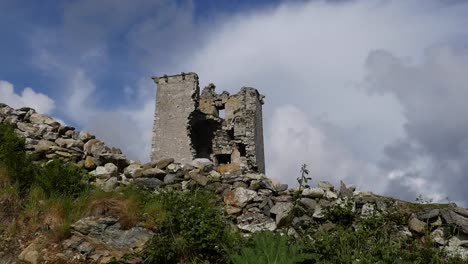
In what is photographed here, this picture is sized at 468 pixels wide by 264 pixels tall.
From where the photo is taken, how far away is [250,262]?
170 inches

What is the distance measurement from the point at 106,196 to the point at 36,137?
2.80 metres

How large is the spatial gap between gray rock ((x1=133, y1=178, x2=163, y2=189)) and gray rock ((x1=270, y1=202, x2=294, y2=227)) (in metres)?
1.95

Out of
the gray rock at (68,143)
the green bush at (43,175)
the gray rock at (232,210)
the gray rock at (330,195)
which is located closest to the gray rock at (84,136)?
the gray rock at (68,143)

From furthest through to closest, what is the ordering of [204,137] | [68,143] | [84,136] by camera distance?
[204,137], [84,136], [68,143]

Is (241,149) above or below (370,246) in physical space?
above

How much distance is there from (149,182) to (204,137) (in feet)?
50.9

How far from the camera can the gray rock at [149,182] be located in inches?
283

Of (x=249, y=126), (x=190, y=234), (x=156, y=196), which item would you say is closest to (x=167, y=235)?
(x=190, y=234)

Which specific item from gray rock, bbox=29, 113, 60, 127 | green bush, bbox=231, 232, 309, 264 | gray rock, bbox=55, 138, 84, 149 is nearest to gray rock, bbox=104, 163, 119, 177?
gray rock, bbox=55, 138, 84, 149

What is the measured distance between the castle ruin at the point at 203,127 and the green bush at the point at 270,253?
15.1m

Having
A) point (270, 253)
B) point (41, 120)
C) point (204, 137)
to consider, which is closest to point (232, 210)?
point (270, 253)

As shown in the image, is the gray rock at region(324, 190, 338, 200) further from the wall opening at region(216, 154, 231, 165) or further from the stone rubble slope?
the wall opening at region(216, 154, 231, 165)

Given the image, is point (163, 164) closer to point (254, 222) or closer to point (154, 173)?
point (154, 173)

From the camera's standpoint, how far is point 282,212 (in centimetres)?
638
